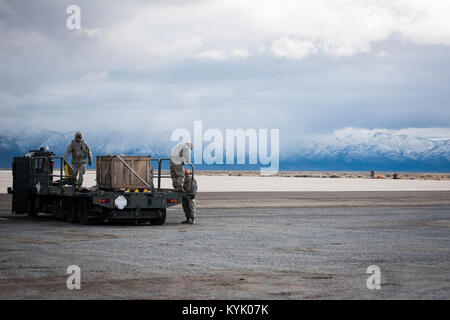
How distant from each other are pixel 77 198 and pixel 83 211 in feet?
2.00

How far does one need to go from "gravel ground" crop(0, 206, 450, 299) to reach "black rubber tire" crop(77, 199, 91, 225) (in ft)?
1.68

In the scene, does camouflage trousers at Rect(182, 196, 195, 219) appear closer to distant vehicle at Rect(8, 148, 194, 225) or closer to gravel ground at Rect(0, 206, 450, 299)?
distant vehicle at Rect(8, 148, 194, 225)

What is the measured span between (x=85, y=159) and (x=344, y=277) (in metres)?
13.0

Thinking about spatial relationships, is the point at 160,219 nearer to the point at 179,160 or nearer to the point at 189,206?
the point at 189,206

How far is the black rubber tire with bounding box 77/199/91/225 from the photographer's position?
21859 millimetres

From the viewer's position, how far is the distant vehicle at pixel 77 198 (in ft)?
70.0

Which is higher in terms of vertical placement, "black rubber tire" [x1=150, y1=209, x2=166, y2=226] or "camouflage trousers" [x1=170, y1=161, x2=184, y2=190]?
"camouflage trousers" [x1=170, y1=161, x2=184, y2=190]

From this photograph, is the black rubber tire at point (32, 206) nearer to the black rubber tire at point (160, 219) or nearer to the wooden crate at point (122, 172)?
the wooden crate at point (122, 172)

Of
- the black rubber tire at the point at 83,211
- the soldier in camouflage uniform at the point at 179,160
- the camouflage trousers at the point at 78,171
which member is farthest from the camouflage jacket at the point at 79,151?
the soldier in camouflage uniform at the point at 179,160

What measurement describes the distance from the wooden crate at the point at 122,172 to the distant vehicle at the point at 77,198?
11 centimetres
